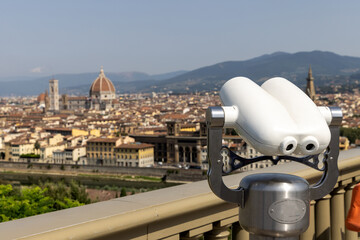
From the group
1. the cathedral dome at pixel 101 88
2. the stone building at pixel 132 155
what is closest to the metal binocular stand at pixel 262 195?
the stone building at pixel 132 155

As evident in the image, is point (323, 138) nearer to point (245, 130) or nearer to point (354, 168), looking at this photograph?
point (245, 130)

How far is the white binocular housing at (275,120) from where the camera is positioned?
2.16 ft

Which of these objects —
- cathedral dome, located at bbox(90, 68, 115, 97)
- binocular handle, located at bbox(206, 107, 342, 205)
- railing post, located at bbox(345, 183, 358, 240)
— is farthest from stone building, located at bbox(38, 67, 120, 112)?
binocular handle, located at bbox(206, 107, 342, 205)

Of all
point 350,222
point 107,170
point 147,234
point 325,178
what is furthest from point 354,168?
point 107,170

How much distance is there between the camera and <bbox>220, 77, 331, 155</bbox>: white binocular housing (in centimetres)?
66

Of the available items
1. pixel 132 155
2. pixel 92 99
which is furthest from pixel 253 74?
pixel 92 99

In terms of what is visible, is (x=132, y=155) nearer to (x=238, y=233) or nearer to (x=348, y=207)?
(x=348, y=207)

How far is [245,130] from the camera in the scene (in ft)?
2.23

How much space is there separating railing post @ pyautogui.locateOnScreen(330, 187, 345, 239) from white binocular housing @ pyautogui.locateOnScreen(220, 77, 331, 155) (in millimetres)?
563

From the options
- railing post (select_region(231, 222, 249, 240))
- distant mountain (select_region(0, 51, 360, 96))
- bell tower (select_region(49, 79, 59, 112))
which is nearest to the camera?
railing post (select_region(231, 222, 249, 240))

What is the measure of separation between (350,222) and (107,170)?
2194 centimetres

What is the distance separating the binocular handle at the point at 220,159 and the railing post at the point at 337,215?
506mm

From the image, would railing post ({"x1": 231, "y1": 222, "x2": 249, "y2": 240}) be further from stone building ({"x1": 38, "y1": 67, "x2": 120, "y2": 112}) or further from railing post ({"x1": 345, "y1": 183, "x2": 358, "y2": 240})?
stone building ({"x1": 38, "y1": 67, "x2": 120, "y2": 112})

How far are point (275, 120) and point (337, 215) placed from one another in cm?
64
